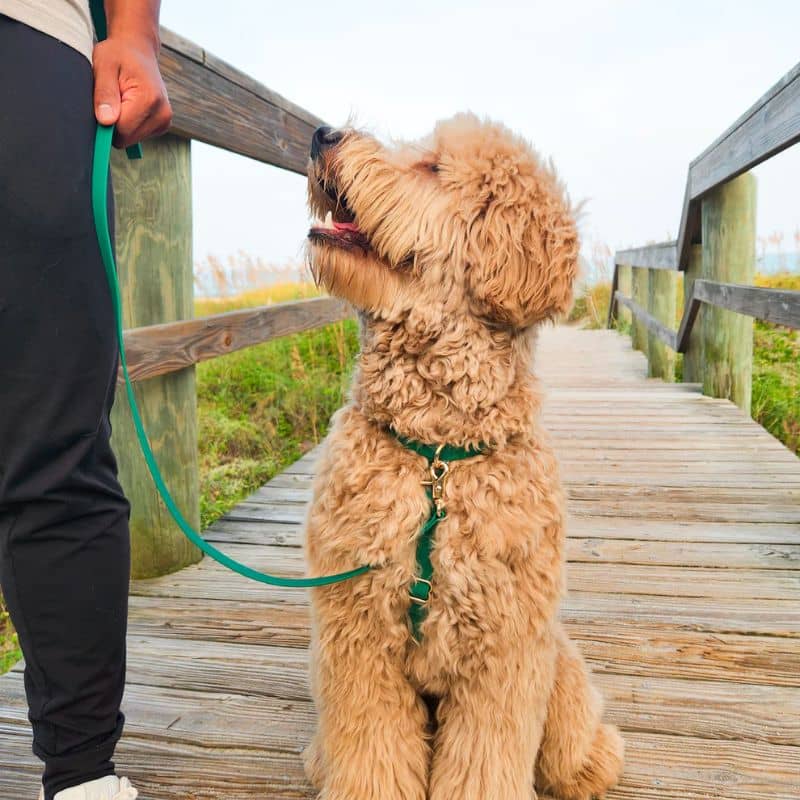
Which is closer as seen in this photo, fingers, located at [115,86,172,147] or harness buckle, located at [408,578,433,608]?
fingers, located at [115,86,172,147]

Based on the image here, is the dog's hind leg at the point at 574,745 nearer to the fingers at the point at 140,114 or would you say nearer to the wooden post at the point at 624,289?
the fingers at the point at 140,114

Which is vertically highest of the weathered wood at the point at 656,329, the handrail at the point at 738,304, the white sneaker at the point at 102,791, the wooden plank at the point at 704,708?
the handrail at the point at 738,304

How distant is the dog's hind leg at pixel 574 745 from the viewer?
1578 mm

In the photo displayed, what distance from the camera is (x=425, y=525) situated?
1422 millimetres

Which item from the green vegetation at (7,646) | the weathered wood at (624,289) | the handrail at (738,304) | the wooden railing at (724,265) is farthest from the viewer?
the weathered wood at (624,289)

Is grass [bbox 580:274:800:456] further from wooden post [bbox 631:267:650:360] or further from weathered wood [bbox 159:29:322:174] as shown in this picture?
weathered wood [bbox 159:29:322:174]

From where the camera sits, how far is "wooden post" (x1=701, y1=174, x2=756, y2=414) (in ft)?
15.8

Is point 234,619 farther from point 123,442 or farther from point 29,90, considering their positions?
point 29,90

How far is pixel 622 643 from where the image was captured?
7.13 feet

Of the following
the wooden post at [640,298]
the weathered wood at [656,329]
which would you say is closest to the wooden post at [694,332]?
the weathered wood at [656,329]

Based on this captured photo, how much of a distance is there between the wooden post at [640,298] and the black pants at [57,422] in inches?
275

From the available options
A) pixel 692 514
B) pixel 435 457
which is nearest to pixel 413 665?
pixel 435 457

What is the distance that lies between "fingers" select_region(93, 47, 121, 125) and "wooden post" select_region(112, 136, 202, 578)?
1.18 m

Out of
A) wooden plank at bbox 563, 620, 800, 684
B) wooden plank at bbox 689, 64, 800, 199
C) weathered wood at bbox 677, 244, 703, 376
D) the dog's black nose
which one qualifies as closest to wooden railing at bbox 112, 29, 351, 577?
the dog's black nose
